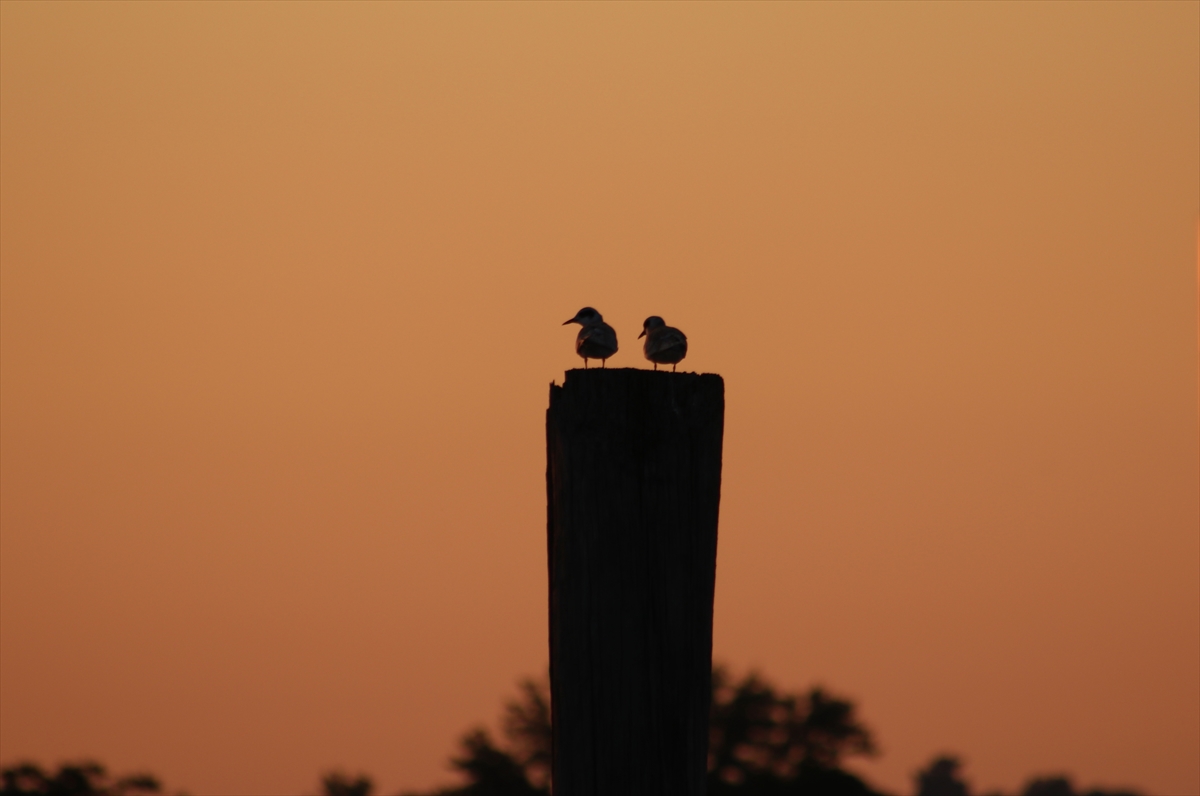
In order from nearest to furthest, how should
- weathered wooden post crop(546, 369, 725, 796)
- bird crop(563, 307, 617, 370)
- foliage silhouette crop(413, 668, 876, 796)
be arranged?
weathered wooden post crop(546, 369, 725, 796)
bird crop(563, 307, 617, 370)
foliage silhouette crop(413, 668, 876, 796)

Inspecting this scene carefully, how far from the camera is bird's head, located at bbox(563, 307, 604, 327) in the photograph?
19.9m

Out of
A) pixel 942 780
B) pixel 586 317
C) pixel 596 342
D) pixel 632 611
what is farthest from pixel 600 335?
pixel 942 780

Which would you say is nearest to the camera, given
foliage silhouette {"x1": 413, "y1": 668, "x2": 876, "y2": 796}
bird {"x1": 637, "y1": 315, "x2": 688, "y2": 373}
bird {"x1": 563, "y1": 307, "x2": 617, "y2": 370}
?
bird {"x1": 637, "y1": 315, "x2": 688, "y2": 373}

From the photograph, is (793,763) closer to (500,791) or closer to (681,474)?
(500,791)

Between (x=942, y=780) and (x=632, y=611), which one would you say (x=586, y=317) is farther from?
(x=942, y=780)

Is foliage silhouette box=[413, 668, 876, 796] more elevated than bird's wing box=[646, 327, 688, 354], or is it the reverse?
bird's wing box=[646, 327, 688, 354]

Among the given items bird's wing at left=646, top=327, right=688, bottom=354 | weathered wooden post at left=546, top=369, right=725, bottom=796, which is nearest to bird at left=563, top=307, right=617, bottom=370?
bird's wing at left=646, top=327, right=688, bottom=354

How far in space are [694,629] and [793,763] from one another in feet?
108

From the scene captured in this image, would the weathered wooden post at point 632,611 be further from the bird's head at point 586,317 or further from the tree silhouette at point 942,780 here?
the tree silhouette at point 942,780

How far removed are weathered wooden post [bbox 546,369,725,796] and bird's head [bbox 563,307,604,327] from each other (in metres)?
13.1

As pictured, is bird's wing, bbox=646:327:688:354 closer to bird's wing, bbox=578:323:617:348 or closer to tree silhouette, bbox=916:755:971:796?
bird's wing, bbox=578:323:617:348

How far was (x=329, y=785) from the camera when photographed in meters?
36.1

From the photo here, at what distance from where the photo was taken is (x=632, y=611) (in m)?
6.14

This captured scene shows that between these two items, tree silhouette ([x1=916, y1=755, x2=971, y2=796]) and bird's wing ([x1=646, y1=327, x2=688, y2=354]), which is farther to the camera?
tree silhouette ([x1=916, y1=755, x2=971, y2=796])
